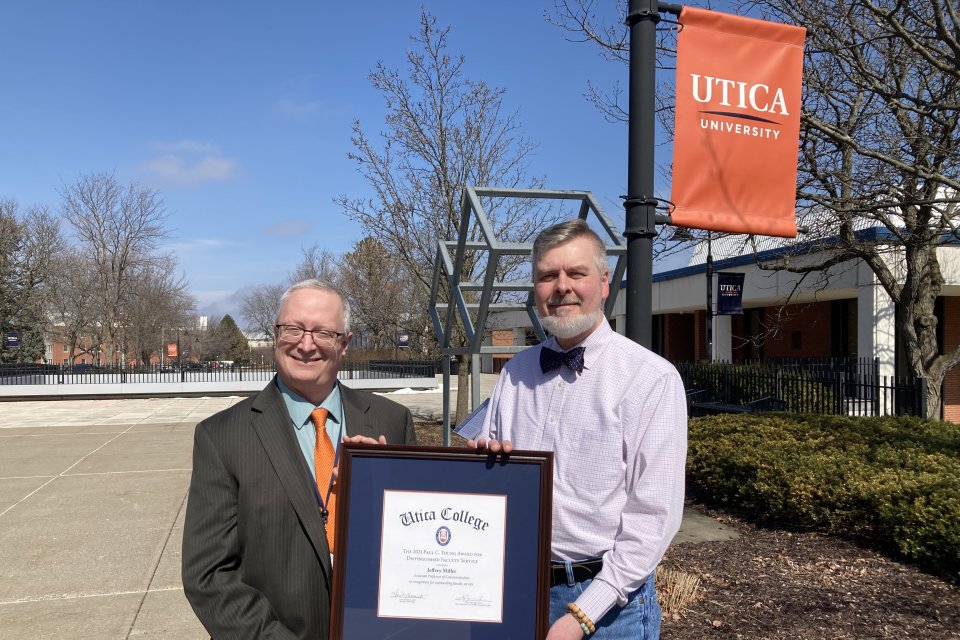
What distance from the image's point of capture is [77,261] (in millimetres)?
38062

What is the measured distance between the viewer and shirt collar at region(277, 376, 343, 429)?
7.15 feet

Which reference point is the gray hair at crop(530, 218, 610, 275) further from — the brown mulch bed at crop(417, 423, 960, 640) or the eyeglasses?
the brown mulch bed at crop(417, 423, 960, 640)

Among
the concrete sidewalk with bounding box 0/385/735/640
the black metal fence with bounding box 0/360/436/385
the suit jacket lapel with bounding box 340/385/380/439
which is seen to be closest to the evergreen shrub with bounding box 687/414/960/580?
the concrete sidewalk with bounding box 0/385/735/640

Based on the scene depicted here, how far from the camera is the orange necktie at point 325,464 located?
2070 millimetres

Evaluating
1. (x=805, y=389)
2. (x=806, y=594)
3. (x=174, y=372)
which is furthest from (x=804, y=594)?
(x=174, y=372)

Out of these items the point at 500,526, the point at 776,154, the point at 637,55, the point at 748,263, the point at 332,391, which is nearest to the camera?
the point at 500,526

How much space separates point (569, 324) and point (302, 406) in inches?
33.0

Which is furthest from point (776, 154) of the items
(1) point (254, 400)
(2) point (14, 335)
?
(2) point (14, 335)

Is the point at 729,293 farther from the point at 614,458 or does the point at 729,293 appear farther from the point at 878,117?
the point at 614,458

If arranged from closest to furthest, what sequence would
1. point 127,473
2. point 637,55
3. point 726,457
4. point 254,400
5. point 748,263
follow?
1. point 254,400
2. point 637,55
3. point 726,457
4. point 127,473
5. point 748,263

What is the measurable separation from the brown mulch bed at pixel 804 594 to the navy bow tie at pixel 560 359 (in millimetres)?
2447

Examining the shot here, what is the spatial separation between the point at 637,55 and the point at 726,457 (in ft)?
15.4

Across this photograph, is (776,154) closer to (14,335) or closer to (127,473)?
(127,473)
